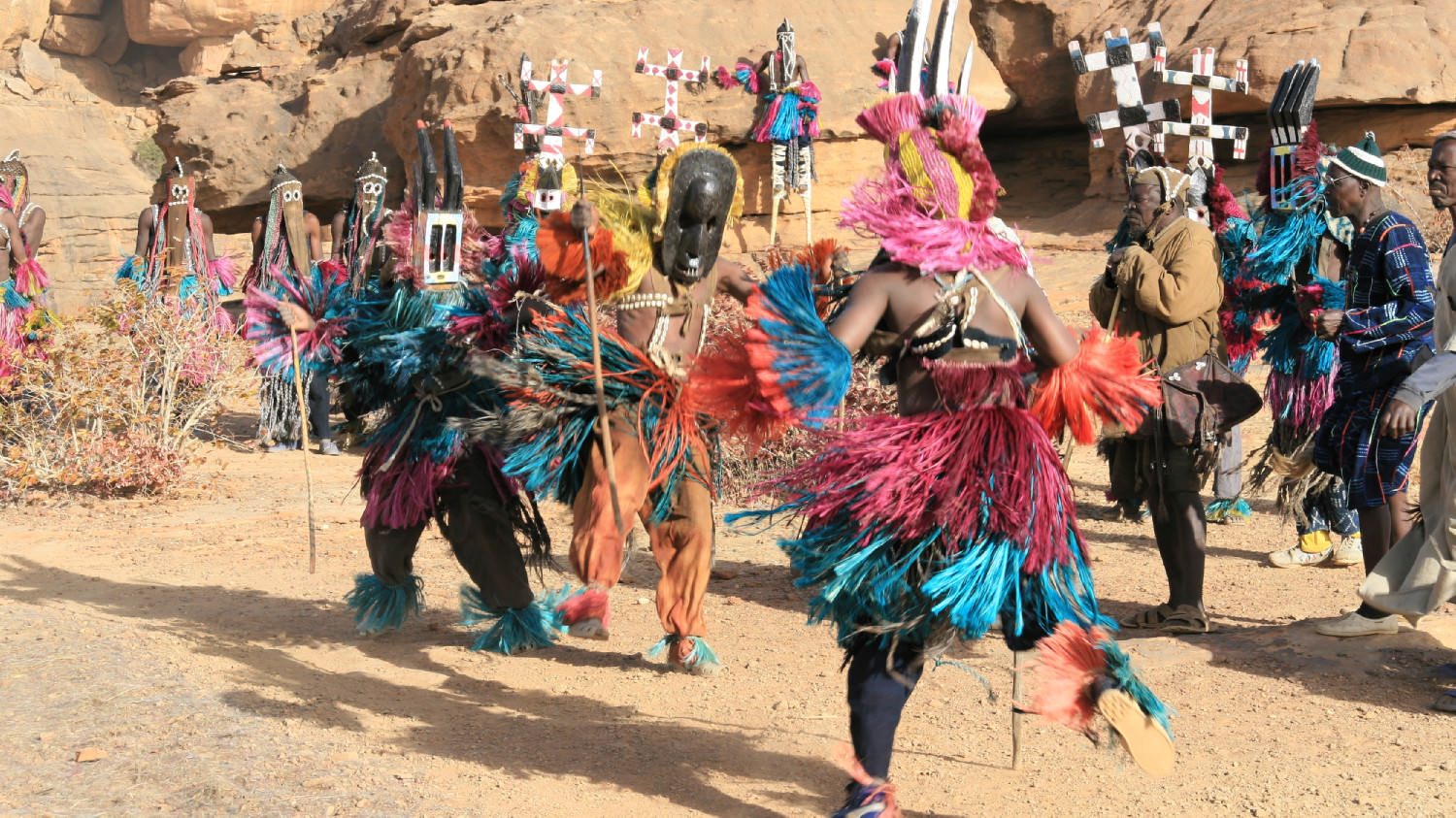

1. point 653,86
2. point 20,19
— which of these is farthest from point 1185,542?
point 20,19

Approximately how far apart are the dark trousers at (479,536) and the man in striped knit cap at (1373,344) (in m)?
3.12

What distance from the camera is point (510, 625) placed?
5.39 meters

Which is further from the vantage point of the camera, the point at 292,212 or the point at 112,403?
the point at 292,212

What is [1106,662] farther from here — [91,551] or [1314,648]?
[91,551]

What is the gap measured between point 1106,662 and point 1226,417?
8.26 feet

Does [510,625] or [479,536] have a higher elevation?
[479,536]

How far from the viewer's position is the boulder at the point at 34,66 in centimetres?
2967

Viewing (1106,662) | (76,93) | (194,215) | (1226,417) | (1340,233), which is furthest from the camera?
(76,93)

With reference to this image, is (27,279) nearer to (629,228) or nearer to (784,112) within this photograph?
(629,228)

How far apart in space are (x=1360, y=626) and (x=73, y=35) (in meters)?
33.9

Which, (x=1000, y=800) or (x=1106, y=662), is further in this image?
(x=1000, y=800)

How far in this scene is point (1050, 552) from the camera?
3295 mm

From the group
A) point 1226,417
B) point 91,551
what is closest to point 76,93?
point 91,551

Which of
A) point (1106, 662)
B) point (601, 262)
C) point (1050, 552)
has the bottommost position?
point (1106, 662)
